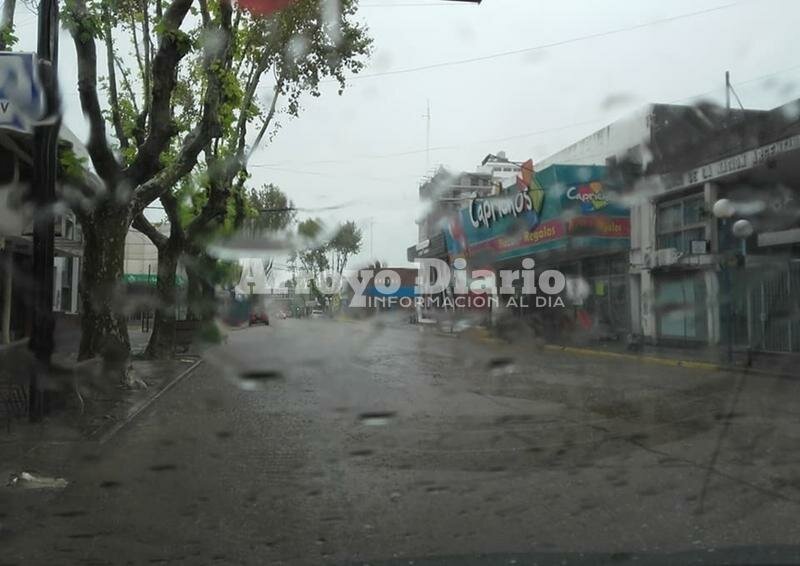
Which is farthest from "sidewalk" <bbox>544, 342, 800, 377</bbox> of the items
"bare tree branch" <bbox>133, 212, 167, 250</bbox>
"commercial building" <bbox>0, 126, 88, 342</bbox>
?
"bare tree branch" <bbox>133, 212, 167, 250</bbox>

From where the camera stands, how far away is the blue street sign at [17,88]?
20.6ft

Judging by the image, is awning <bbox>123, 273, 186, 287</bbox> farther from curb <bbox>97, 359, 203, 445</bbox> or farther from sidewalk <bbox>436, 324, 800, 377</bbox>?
sidewalk <bbox>436, 324, 800, 377</bbox>

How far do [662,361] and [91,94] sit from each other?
24.0 ft

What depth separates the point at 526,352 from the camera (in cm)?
734

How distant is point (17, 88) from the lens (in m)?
6.39

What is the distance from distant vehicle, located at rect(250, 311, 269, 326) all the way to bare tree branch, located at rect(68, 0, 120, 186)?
370cm

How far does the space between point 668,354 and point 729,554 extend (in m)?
5.55

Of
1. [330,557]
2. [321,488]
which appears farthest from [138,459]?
[330,557]

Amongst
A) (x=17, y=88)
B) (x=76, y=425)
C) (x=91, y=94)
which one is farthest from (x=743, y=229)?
(x=17, y=88)

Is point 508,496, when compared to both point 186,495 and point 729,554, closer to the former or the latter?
point 729,554

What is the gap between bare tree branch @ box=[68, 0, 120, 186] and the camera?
7.66 m

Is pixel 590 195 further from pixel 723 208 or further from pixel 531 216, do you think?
pixel 723 208

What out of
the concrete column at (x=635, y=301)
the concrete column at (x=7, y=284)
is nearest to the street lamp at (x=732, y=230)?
the concrete column at (x=635, y=301)

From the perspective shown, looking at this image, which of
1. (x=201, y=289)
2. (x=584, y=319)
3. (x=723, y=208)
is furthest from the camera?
(x=723, y=208)
